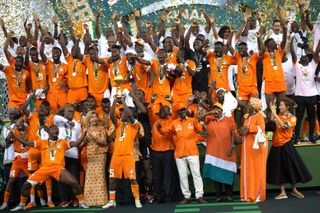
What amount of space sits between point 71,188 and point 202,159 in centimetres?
267

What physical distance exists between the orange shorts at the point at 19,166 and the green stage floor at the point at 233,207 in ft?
3.32

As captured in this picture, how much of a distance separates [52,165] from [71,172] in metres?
0.77

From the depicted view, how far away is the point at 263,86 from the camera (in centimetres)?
1440

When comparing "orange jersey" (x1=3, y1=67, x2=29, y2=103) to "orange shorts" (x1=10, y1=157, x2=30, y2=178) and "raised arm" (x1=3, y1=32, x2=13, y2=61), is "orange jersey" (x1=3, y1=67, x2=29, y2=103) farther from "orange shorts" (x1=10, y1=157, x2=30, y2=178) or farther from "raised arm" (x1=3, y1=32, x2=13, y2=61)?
"orange shorts" (x1=10, y1=157, x2=30, y2=178)

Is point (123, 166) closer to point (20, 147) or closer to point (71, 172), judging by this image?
point (71, 172)

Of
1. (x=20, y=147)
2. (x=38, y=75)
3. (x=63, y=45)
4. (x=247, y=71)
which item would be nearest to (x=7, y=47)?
(x=38, y=75)

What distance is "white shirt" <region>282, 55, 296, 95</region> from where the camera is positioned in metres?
14.4

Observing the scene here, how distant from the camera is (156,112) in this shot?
43.8 ft

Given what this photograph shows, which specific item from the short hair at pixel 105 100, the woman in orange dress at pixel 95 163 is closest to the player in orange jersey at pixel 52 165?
the woman in orange dress at pixel 95 163

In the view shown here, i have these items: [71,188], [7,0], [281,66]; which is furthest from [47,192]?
[7,0]

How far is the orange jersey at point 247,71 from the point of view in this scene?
544 inches

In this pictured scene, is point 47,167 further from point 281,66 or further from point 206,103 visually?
point 281,66

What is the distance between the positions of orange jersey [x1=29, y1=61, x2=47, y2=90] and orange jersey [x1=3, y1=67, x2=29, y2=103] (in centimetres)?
16

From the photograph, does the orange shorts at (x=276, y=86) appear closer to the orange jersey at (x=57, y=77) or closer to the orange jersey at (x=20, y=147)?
the orange jersey at (x=57, y=77)
